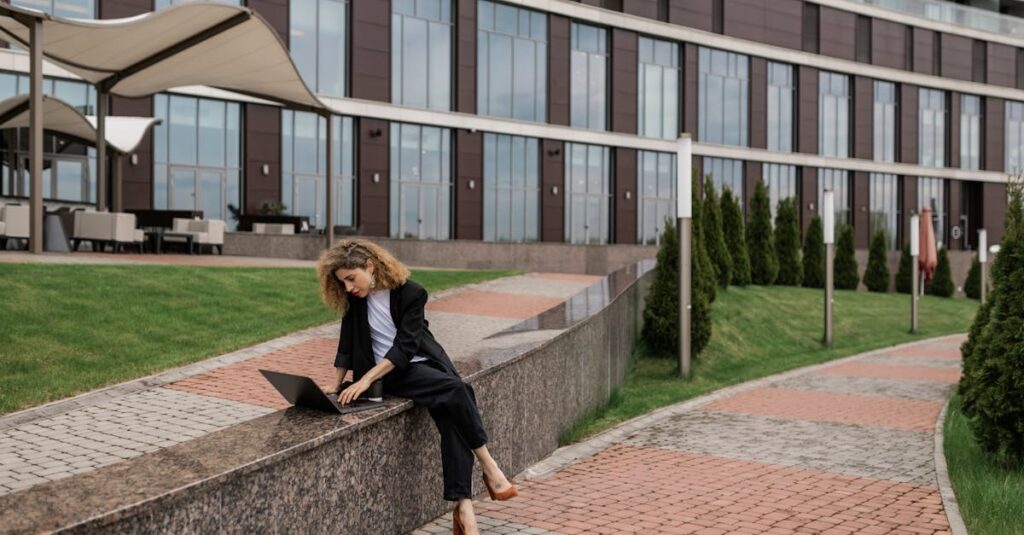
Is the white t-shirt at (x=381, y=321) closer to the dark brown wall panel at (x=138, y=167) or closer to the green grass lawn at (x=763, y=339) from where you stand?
the green grass lawn at (x=763, y=339)

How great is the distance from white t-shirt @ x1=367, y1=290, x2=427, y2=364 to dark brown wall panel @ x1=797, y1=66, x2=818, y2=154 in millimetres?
42378

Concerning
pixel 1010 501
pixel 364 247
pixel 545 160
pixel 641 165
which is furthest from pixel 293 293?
pixel 641 165

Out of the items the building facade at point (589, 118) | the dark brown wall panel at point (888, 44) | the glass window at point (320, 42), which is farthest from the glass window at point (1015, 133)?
the glass window at point (320, 42)

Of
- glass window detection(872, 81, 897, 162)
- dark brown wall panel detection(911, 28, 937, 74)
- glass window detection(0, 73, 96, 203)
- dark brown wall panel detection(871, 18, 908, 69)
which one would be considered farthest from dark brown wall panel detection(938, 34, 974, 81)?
glass window detection(0, 73, 96, 203)

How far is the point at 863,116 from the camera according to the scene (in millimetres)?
46656

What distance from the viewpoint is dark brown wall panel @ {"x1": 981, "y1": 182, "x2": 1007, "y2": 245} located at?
50.9 meters

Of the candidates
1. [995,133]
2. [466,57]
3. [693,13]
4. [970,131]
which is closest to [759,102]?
[693,13]

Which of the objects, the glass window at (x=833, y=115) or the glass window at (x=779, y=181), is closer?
the glass window at (x=779, y=181)

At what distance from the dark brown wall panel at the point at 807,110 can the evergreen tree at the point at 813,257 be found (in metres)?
11.9

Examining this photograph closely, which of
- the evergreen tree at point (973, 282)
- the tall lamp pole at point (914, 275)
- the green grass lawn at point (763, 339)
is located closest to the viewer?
the green grass lawn at point (763, 339)

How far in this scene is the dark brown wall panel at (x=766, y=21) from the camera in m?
42.0

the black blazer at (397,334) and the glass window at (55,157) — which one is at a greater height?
the glass window at (55,157)

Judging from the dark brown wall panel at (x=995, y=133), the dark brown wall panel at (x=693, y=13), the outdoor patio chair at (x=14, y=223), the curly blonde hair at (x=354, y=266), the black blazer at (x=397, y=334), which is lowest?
the black blazer at (x=397, y=334)

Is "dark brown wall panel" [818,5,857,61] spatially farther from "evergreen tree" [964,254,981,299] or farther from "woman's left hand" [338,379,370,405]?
"woman's left hand" [338,379,370,405]
